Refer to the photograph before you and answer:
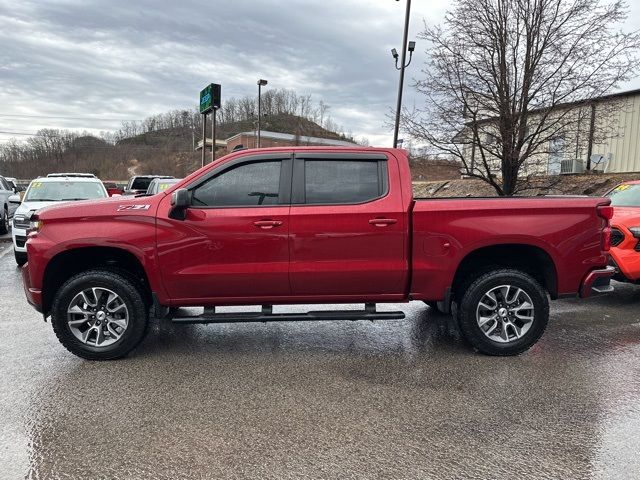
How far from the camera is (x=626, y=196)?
7707 mm

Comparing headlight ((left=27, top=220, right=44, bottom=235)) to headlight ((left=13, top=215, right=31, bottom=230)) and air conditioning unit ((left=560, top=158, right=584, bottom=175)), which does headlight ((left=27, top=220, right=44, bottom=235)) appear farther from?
air conditioning unit ((left=560, top=158, right=584, bottom=175))

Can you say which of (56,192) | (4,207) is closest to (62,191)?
(56,192)

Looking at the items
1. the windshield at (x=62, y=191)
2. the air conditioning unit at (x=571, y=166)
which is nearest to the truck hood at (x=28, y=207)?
the windshield at (x=62, y=191)

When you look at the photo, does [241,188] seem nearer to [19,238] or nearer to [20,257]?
[19,238]

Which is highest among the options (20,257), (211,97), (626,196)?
(211,97)

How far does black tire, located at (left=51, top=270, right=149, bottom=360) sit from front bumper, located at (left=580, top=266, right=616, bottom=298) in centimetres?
433

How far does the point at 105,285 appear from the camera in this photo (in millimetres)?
4484

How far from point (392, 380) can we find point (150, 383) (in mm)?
2066

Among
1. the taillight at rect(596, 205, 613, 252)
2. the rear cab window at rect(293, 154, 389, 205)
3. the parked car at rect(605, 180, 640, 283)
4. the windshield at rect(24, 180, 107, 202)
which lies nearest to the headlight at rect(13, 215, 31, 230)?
the windshield at rect(24, 180, 107, 202)

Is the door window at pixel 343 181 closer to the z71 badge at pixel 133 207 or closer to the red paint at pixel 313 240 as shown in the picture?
the red paint at pixel 313 240

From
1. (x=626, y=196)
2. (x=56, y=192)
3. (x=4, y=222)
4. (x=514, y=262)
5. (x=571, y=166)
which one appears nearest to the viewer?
(x=514, y=262)

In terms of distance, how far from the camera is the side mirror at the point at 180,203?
14.0 ft

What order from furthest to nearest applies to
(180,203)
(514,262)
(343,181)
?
1. (514,262)
2. (343,181)
3. (180,203)

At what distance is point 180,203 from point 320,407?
213 centimetres
